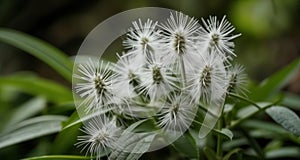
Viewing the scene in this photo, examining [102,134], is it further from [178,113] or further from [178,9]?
[178,9]

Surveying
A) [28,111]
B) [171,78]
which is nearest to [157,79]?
[171,78]

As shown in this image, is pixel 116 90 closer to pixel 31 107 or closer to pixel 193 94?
pixel 193 94

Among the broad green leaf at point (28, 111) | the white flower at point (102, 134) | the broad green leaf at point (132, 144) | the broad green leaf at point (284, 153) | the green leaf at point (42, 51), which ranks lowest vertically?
the broad green leaf at point (284, 153)

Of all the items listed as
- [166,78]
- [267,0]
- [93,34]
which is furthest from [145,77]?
[267,0]

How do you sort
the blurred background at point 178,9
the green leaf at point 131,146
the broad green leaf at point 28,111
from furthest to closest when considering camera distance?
the blurred background at point 178,9 < the broad green leaf at point 28,111 < the green leaf at point 131,146

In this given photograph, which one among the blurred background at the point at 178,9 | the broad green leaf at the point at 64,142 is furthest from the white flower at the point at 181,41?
the blurred background at the point at 178,9

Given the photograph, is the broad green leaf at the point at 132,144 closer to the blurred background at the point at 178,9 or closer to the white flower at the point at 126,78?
the white flower at the point at 126,78
